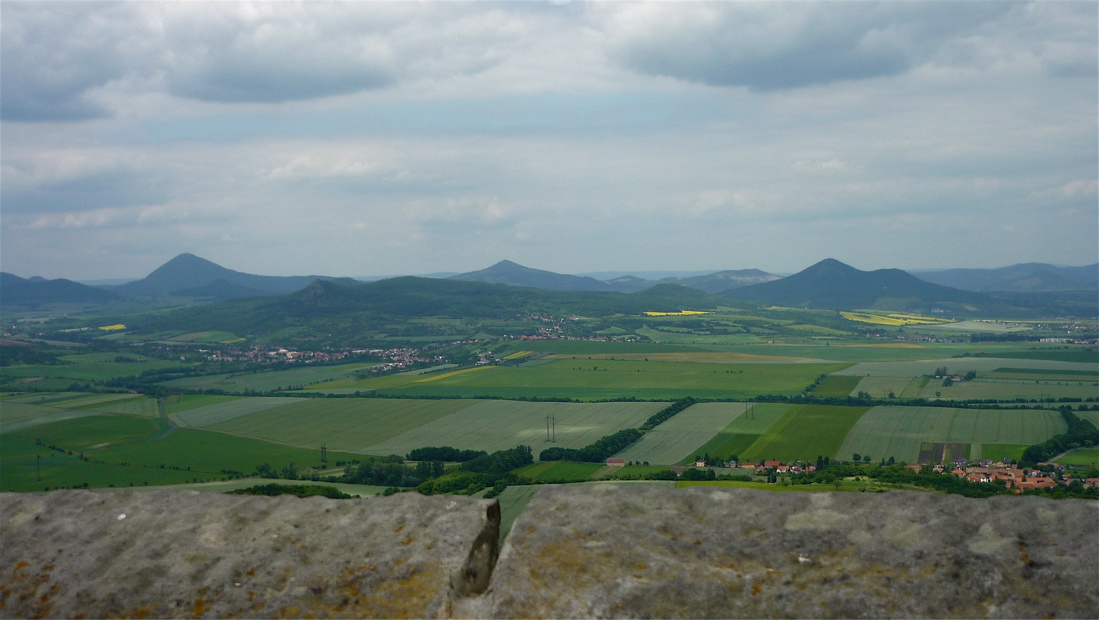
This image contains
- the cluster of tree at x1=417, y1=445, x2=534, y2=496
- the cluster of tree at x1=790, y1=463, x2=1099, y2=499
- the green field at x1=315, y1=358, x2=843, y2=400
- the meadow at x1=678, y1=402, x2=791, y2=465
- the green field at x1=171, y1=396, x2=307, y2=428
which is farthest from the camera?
the green field at x1=315, y1=358, x2=843, y2=400

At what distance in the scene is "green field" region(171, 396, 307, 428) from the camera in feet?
248

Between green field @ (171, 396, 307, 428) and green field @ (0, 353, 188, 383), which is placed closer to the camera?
green field @ (171, 396, 307, 428)

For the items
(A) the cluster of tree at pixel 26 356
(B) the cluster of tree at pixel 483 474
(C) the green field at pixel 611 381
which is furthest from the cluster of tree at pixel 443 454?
(A) the cluster of tree at pixel 26 356

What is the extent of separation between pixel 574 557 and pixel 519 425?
63237 mm

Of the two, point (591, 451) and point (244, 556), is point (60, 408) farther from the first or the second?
point (244, 556)

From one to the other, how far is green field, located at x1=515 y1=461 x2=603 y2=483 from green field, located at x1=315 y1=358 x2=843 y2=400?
1303 inches

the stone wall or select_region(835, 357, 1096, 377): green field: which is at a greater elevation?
the stone wall

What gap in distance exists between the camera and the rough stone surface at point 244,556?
6.88 metres

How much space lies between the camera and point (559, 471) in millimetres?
51375

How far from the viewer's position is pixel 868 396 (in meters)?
83.7

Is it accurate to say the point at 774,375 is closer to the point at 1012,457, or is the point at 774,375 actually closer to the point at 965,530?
the point at 1012,457

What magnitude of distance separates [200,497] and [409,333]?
177 m

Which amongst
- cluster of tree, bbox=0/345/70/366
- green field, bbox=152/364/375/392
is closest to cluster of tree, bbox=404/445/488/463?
green field, bbox=152/364/375/392

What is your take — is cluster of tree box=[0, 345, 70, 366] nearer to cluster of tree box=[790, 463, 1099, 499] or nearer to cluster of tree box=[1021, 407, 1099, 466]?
cluster of tree box=[790, 463, 1099, 499]
